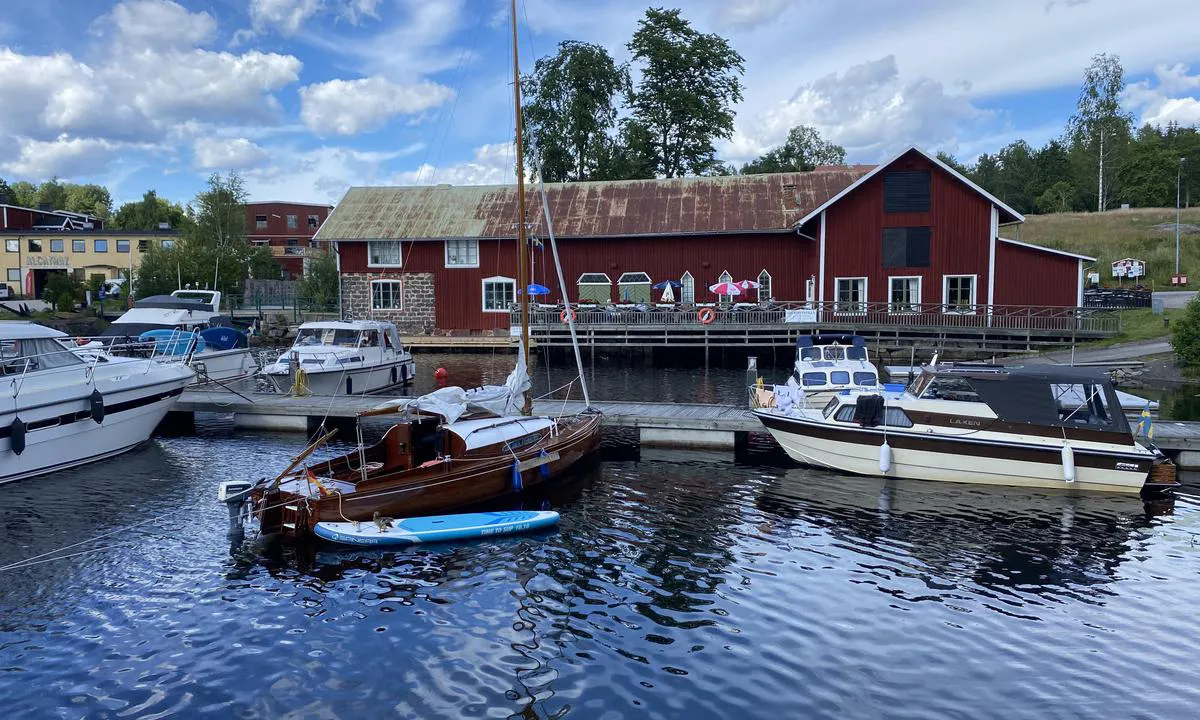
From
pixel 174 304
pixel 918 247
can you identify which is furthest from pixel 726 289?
pixel 174 304

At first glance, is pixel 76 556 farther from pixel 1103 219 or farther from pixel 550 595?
pixel 1103 219

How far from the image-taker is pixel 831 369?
861 inches

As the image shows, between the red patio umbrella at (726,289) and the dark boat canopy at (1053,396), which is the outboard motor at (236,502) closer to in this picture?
the dark boat canopy at (1053,396)

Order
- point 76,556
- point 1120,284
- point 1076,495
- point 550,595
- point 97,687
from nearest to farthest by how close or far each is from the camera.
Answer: point 97,687 < point 550,595 < point 76,556 < point 1076,495 < point 1120,284

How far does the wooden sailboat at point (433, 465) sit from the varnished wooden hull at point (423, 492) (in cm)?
2

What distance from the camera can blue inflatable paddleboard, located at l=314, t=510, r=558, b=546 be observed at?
13.7 meters

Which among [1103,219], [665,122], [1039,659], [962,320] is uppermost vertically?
[665,122]

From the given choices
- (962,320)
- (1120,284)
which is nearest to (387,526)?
(962,320)

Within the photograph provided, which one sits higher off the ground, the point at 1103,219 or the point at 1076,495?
the point at 1103,219

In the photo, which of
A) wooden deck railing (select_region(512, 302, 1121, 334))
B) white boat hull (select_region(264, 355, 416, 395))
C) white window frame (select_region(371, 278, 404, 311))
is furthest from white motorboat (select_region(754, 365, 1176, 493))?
white window frame (select_region(371, 278, 404, 311))

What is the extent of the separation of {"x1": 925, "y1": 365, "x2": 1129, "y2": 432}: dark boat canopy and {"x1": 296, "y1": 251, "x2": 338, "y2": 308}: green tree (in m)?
42.6

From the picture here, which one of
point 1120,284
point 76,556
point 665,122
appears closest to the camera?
point 76,556

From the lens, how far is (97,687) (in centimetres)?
933

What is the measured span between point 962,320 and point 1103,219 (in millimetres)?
40813
